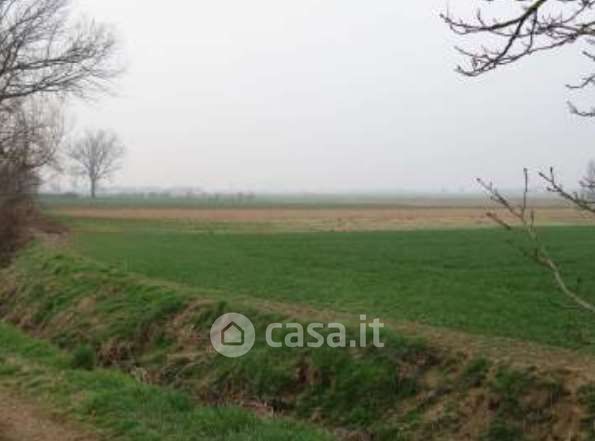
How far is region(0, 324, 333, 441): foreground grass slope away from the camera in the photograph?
350 inches

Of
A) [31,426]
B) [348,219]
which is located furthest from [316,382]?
[348,219]

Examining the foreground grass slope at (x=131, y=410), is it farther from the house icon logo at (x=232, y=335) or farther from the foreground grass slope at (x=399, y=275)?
the foreground grass slope at (x=399, y=275)

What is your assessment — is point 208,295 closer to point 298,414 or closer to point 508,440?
point 298,414

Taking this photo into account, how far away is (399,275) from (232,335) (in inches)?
298

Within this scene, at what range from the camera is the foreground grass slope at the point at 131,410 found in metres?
8.89

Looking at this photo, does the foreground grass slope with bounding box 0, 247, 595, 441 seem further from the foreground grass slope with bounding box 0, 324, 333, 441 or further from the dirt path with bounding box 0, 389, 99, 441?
the dirt path with bounding box 0, 389, 99, 441

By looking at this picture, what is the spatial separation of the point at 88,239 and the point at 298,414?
2811 centimetres

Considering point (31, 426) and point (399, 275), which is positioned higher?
point (399, 275)

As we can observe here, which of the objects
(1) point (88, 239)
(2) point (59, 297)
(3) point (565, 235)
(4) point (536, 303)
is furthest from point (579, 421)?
(1) point (88, 239)

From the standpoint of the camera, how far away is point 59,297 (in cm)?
1878

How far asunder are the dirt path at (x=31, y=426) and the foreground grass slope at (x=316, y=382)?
56 cm

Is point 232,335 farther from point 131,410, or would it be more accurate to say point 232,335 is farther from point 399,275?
point 399,275

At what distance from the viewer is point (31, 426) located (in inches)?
366

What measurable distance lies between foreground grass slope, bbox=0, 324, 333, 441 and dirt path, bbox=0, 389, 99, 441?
19 cm
